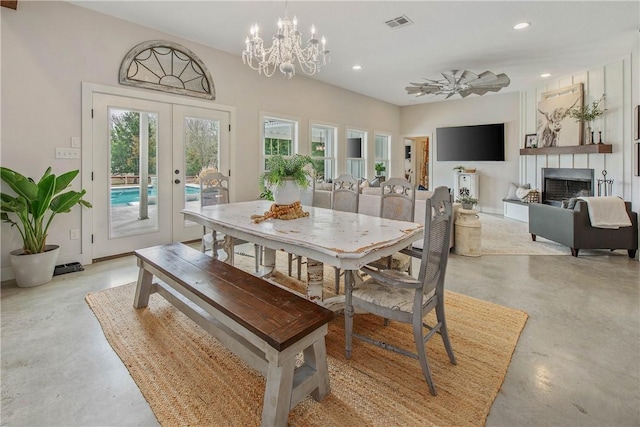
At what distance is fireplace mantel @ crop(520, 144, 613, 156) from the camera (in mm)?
5171

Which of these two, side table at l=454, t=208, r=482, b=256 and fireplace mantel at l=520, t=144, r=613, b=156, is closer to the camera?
side table at l=454, t=208, r=482, b=256

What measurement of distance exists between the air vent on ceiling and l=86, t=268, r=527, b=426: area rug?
11.1 ft

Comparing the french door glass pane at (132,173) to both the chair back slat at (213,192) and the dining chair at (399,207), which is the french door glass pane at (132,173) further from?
the dining chair at (399,207)

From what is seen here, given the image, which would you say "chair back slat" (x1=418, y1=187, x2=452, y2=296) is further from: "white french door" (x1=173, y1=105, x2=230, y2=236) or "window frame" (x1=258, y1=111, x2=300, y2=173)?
"window frame" (x1=258, y1=111, x2=300, y2=173)

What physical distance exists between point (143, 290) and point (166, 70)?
3158mm

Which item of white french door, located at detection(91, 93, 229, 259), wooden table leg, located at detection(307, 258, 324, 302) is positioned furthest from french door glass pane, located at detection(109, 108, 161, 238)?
wooden table leg, located at detection(307, 258, 324, 302)

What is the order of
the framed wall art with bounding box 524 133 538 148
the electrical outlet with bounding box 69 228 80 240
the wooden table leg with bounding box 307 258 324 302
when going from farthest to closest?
the framed wall art with bounding box 524 133 538 148 < the electrical outlet with bounding box 69 228 80 240 < the wooden table leg with bounding box 307 258 324 302

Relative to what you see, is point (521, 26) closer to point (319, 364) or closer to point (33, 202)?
point (319, 364)

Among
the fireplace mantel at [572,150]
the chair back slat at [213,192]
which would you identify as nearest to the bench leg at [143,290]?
the chair back slat at [213,192]

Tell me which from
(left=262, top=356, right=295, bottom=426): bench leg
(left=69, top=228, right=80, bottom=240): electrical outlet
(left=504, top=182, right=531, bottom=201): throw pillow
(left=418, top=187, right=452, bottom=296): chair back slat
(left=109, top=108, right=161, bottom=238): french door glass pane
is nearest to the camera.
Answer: (left=262, top=356, right=295, bottom=426): bench leg

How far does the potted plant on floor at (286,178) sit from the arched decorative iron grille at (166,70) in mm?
2739

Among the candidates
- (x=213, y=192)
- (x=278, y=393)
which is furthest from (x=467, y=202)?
(x=278, y=393)

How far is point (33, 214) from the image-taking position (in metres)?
3.01

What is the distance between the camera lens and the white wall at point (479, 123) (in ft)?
24.6
